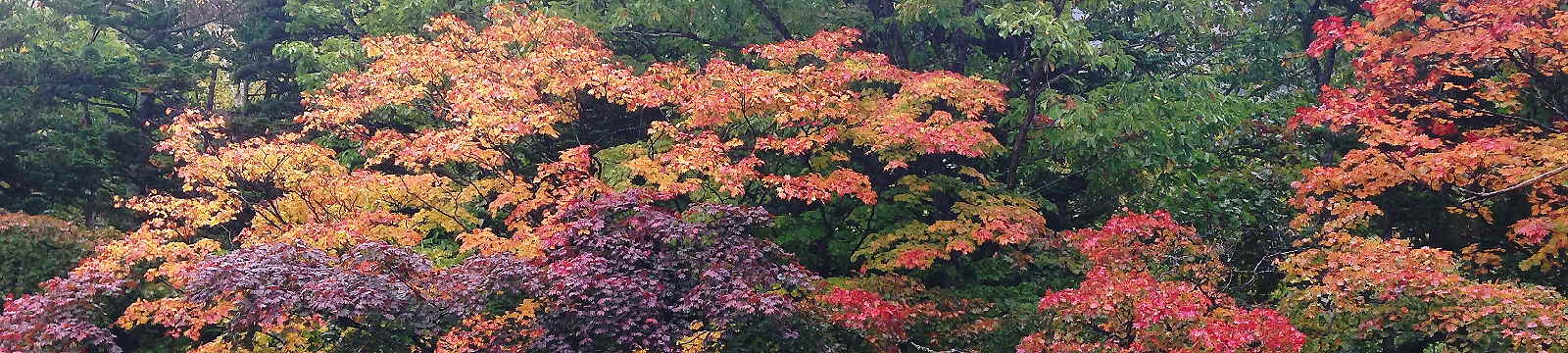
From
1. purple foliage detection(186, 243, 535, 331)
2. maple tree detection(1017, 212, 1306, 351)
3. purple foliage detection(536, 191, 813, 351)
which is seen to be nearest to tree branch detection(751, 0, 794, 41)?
purple foliage detection(536, 191, 813, 351)

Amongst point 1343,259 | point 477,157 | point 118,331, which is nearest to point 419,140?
point 477,157

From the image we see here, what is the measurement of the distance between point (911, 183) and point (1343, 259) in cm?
465

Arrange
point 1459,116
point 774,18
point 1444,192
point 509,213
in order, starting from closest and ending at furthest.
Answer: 1. point 1459,116
2. point 1444,192
3. point 509,213
4. point 774,18

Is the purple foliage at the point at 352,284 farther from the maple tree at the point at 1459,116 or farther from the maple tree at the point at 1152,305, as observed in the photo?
the maple tree at the point at 1459,116

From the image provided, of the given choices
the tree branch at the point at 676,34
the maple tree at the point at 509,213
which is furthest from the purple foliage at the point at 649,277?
the tree branch at the point at 676,34

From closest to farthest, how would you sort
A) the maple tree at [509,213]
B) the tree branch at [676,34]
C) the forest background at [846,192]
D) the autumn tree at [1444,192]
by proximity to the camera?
the autumn tree at [1444,192] → the forest background at [846,192] → the maple tree at [509,213] → the tree branch at [676,34]

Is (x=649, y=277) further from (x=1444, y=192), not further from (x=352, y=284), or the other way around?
(x=1444, y=192)

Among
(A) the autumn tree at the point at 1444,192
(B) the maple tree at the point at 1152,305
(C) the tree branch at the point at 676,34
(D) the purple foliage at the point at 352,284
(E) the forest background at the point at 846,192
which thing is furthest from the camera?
(C) the tree branch at the point at 676,34

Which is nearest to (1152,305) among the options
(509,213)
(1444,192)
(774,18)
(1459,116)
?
(1459,116)


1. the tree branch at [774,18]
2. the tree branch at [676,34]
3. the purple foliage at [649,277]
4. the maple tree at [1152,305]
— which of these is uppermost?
the tree branch at [774,18]

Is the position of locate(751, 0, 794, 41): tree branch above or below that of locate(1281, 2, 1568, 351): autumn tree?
above

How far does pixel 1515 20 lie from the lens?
9.91 m

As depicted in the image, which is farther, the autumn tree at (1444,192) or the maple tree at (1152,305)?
the maple tree at (1152,305)

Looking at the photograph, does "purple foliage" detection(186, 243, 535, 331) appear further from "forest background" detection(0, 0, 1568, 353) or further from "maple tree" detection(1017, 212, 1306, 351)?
"maple tree" detection(1017, 212, 1306, 351)
